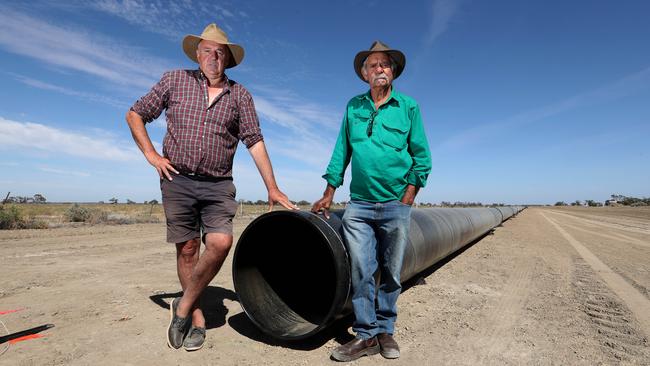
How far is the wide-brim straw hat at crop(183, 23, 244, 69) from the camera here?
10.1ft

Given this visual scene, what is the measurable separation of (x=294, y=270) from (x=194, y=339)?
4.10ft

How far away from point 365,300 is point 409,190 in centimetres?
95

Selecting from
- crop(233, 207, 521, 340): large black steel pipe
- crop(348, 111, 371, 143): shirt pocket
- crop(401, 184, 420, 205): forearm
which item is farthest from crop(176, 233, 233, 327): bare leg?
crop(401, 184, 420, 205): forearm

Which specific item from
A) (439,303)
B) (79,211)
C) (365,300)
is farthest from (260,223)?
(79,211)

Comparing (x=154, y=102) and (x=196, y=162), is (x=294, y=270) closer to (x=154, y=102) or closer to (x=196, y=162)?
(x=196, y=162)

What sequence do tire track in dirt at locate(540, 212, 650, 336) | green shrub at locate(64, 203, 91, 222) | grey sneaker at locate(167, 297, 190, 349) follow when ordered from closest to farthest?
grey sneaker at locate(167, 297, 190, 349) < tire track in dirt at locate(540, 212, 650, 336) < green shrub at locate(64, 203, 91, 222)

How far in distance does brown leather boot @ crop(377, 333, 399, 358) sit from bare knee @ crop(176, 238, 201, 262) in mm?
1725

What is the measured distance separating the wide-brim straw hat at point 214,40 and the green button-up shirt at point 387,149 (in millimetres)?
1200

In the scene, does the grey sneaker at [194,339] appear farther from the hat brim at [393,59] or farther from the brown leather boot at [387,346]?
the hat brim at [393,59]

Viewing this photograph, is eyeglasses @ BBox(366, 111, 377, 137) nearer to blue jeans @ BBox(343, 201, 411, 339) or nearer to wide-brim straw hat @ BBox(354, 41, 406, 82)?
wide-brim straw hat @ BBox(354, 41, 406, 82)

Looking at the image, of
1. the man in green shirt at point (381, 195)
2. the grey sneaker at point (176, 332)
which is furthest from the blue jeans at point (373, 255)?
the grey sneaker at point (176, 332)

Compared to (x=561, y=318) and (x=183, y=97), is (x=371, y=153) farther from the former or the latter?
(x=561, y=318)

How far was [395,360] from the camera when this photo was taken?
284 centimetres

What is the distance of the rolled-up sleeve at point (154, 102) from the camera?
2.98m
